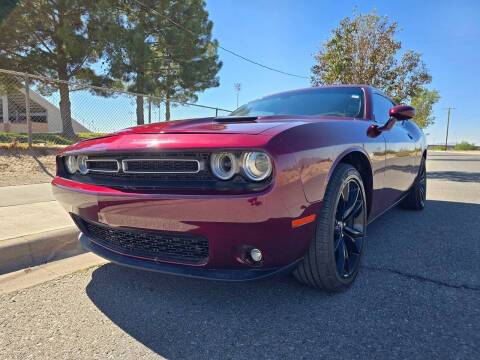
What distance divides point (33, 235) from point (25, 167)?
4.17 metres

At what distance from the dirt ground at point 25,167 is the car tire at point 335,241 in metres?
5.32

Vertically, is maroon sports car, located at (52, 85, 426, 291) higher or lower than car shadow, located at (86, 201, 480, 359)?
higher

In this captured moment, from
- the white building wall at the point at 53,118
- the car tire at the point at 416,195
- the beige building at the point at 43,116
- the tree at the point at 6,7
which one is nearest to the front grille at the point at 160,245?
the car tire at the point at 416,195

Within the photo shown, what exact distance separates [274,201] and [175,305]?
0.88 metres

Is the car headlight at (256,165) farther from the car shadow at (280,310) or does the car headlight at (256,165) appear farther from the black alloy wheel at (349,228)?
the car shadow at (280,310)

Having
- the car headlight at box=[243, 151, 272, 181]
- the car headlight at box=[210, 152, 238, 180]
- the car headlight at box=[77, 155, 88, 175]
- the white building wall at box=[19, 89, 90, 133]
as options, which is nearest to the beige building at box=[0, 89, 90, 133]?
the white building wall at box=[19, 89, 90, 133]

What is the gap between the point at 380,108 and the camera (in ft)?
10.3

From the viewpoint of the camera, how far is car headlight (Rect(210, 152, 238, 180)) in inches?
58.1

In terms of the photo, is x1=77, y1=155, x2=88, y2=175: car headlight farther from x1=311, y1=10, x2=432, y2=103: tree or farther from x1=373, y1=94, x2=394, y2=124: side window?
x1=311, y1=10, x2=432, y2=103: tree

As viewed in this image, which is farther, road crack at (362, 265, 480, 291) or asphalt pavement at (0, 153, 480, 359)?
road crack at (362, 265, 480, 291)

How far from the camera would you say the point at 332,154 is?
1755 mm

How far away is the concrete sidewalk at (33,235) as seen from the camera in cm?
237

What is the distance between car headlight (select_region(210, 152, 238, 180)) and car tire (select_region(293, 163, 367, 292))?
0.54 m

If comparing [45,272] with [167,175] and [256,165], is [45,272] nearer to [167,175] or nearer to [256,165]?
[167,175]
